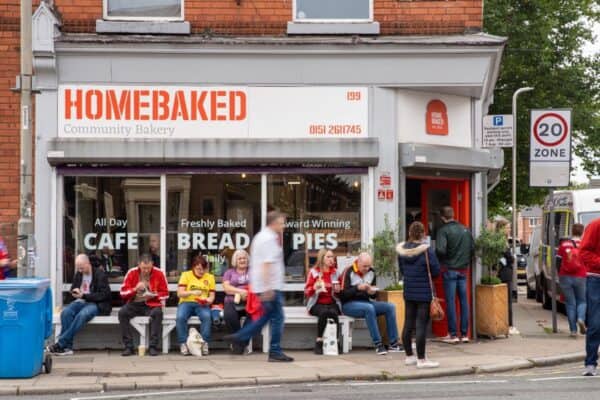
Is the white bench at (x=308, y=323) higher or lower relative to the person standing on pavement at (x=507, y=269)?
lower

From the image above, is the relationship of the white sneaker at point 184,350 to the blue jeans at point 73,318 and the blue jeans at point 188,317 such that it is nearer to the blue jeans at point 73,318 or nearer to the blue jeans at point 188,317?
the blue jeans at point 188,317

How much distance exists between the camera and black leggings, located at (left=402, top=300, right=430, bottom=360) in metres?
11.9

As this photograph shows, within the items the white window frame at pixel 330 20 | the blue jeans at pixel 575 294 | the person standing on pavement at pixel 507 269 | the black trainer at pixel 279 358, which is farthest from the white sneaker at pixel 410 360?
the white window frame at pixel 330 20

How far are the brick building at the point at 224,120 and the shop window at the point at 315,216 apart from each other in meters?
0.02

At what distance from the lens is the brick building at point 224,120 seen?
1434 cm

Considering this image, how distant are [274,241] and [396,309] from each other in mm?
3351

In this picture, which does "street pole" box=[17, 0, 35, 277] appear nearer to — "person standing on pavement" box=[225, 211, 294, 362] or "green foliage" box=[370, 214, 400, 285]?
"person standing on pavement" box=[225, 211, 294, 362]

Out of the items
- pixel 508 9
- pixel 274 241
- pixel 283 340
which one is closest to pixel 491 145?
pixel 283 340

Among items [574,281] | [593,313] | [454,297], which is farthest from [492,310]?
[593,313]

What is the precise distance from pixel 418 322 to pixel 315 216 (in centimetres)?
326

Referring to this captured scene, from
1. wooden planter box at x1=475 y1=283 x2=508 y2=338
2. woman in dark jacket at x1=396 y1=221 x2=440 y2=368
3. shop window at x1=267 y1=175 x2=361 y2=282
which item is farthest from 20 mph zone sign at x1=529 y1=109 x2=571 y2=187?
woman in dark jacket at x1=396 y1=221 x2=440 y2=368

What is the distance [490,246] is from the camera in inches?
589

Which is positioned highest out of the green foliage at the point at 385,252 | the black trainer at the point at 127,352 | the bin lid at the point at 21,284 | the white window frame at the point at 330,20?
the white window frame at the point at 330,20

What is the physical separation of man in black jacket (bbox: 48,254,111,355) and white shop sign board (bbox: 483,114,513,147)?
6313 millimetres
